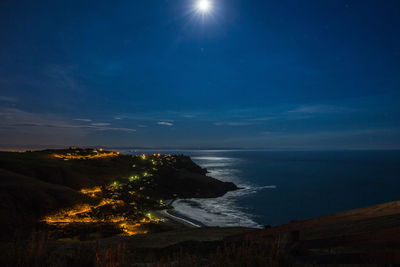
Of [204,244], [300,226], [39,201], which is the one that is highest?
[300,226]

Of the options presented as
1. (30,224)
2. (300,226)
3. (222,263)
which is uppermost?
(300,226)

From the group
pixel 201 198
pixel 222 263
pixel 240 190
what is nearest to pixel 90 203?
pixel 222 263

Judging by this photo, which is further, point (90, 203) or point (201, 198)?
point (201, 198)

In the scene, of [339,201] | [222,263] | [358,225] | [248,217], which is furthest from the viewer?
[339,201]

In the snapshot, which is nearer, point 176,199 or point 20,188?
point 20,188

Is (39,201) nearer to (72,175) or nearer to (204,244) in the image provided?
(72,175)

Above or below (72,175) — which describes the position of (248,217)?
below

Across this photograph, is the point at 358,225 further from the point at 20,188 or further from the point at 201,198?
the point at 201,198

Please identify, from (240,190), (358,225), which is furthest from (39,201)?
(240,190)

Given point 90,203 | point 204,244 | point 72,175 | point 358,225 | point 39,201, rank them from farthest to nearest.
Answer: point 72,175, point 90,203, point 39,201, point 204,244, point 358,225
